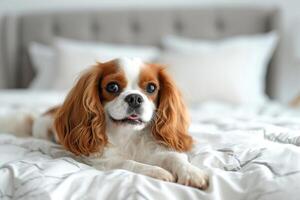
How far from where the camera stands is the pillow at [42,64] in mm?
2895

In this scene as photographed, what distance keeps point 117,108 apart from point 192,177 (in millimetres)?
299

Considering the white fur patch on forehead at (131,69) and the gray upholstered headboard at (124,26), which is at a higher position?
the gray upholstered headboard at (124,26)

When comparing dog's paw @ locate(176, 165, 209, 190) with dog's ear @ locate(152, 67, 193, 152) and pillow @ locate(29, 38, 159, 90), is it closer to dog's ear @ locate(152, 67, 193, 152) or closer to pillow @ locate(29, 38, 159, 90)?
dog's ear @ locate(152, 67, 193, 152)

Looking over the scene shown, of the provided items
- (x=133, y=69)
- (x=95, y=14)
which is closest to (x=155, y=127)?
(x=133, y=69)

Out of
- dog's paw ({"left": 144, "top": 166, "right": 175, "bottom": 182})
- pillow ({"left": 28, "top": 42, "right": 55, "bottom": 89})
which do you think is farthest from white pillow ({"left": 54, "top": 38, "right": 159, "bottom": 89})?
dog's paw ({"left": 144, "top": 166, "right": 175, "bottom": 182})

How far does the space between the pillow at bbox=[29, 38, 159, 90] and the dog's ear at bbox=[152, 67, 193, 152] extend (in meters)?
A: 1.37

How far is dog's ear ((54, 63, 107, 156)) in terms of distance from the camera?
121cm

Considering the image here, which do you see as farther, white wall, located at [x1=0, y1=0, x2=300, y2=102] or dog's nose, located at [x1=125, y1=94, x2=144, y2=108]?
white wall, located at [x1=0, y1=0, x2=300, y2=102]

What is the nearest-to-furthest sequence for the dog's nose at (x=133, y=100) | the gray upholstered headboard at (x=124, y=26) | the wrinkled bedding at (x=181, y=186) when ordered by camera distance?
the wrinkled bedding at (x=181, y=186) < the dog's nose at (x=133, y=100) < the gray upholstered headboard at (x=124, y=26)

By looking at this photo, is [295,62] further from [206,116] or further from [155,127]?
[155,127]

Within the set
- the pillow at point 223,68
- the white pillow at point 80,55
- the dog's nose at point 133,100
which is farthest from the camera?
the white pillow at point 80,55

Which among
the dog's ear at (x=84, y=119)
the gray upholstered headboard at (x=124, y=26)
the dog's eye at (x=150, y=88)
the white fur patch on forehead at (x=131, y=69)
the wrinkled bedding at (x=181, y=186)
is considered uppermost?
the gray upholstered headboard at (x=124, y=26)

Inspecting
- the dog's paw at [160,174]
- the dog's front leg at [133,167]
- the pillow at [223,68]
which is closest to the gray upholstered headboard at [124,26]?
the pillow at [223,68]

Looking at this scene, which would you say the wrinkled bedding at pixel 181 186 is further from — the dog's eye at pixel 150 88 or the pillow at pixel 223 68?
the pillow at pixel 223 68
